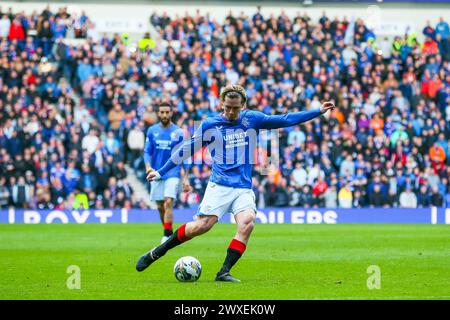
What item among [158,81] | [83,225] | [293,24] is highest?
[293,24]

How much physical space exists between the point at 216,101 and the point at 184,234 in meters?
20.8

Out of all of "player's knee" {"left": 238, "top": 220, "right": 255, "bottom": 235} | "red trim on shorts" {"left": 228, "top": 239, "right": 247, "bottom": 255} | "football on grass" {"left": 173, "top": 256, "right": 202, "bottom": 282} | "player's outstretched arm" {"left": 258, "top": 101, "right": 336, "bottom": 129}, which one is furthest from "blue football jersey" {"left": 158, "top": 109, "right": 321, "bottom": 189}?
"football on grass" {"left": 173, "top": 256, "right": 202, "bottom": 282}

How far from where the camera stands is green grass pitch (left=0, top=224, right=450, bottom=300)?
1116 cm

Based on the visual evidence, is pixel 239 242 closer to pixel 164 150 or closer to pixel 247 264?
pixel 247 264

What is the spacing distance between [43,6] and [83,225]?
12.4m

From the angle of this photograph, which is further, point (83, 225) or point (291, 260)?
point (83, 225)

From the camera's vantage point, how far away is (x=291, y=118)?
41.2 ft

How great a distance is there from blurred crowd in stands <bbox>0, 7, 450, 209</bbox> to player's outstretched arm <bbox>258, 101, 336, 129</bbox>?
17.4 m

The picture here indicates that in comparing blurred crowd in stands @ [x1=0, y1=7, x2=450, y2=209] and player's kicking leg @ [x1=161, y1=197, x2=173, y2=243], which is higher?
blurred crowd in stands @ [x1=0, y1=7, x2=450, y2=209]

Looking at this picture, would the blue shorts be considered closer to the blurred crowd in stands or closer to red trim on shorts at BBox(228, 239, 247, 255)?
red trim on shorts at BBox(228, 239, 247, 255)

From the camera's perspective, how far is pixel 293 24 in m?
37.2

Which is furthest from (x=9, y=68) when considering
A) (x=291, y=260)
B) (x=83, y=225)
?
(x=291, y=260)

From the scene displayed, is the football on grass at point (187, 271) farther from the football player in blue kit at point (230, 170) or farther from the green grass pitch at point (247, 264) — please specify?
the football player in blue kit at point (230, 170)
